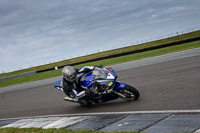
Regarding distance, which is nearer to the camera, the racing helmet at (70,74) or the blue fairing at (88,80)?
the blue fairing at (88,80)

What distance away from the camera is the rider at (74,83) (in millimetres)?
7422

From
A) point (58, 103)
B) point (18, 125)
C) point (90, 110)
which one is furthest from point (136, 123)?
point (58, 103)

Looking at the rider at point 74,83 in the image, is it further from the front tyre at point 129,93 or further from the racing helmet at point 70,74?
the front tyre at point 129,93

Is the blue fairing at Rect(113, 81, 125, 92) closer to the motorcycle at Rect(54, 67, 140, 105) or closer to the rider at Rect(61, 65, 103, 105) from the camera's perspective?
the motorcycle at Rect(54, 67, 140, 105)

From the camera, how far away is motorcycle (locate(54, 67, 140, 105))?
7.05 meters

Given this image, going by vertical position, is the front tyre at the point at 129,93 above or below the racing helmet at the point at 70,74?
below

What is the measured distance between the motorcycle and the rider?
0.56ft

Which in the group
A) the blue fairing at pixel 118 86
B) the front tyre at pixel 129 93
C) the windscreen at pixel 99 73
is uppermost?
the windscreen at pixel 99 73

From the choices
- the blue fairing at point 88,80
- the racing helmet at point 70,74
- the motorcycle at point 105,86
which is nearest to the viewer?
the motorcycle at point 105,86

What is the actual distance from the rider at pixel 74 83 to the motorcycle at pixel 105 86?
0.17 m

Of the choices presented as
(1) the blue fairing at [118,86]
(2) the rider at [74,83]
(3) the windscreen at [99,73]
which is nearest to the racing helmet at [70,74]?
(2) the rider at [74,83]

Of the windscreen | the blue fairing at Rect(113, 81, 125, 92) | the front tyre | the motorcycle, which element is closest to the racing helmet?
the motorcycle

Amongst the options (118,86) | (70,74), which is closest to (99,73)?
(118,86)

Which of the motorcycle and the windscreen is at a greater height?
the windscreen
